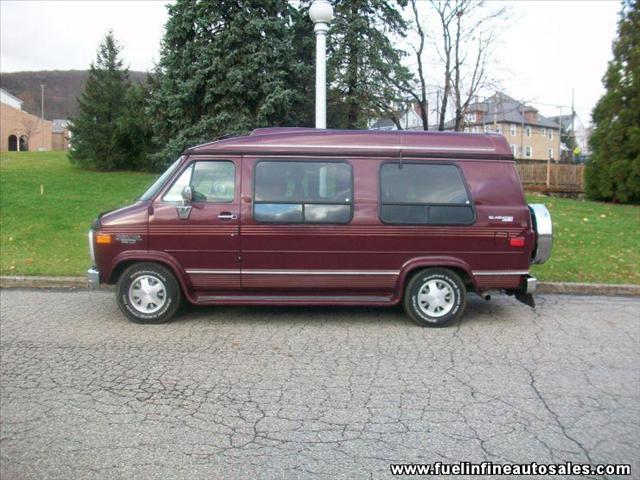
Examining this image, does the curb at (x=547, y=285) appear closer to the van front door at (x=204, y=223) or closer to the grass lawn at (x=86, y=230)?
the grass lawn at (x=86, y=230)

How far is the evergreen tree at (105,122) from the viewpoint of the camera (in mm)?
23234

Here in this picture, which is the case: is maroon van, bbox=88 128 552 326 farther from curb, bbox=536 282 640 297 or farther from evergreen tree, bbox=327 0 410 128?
evergreen tree, bbox=327 0 410 128

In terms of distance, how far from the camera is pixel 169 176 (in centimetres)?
642

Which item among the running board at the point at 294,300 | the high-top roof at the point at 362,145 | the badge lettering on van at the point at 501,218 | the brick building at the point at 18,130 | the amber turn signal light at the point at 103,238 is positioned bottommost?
the running board at the point at 294,300

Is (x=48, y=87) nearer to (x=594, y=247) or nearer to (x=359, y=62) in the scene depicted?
(x=359, y=62)

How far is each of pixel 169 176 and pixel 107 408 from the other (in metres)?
2.98

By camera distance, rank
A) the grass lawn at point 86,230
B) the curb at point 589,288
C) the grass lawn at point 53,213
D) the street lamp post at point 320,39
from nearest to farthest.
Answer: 1. the curb at point 589,288
2. the grass lawn at point 86,230
3. the street lamp post at point 320,39
4. the grass lawn at point 53,213

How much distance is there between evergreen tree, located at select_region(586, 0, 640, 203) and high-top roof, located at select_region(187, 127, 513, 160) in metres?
13.4

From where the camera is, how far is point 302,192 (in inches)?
250

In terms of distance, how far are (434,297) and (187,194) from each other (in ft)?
9.75

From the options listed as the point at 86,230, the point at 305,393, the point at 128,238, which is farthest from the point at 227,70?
the point at 305,393

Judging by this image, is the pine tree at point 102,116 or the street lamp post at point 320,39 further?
the pine tree at point 102,116

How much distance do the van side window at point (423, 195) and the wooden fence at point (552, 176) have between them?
66.8ft

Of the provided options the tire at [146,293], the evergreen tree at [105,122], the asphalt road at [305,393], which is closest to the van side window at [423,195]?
the asphalt road at [305,393]
